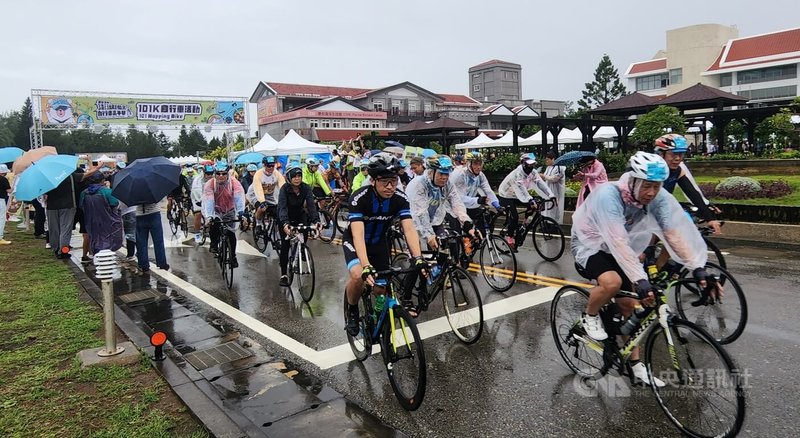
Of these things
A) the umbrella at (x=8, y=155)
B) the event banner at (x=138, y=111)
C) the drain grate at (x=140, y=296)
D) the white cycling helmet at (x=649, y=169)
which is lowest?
the drain grate at (x=140, y=296)

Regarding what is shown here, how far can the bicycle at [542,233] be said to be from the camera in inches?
366

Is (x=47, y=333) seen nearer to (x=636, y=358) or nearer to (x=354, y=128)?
(x=636, y=358)

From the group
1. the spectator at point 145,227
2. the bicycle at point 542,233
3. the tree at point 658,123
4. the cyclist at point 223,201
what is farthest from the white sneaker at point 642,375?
the tree at point 658,123

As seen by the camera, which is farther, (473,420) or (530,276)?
(530,276)

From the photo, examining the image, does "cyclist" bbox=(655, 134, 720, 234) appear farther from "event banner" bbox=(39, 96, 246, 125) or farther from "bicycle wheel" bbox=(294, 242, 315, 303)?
"event banner" bbox=(39, 96, 246, 125)

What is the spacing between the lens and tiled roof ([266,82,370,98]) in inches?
2746

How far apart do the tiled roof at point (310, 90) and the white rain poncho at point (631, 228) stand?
6804 centimetres

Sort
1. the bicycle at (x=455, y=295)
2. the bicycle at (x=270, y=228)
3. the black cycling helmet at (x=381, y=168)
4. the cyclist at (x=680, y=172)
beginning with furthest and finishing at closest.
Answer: the bicycle at (x=270, y=228) < the cyclist at (x=680, y=172) < the bicycle at (x=455, y=295) < the black cycling helmet at (x=381, y=168)

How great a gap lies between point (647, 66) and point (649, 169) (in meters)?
80.4

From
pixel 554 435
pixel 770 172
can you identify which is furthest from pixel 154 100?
pixel 554 435

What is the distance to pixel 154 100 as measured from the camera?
3231cm

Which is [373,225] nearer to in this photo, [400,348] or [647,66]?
[400,348]

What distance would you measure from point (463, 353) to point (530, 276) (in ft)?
10.7

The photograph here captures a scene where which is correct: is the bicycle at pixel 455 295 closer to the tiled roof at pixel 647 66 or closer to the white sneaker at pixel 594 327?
the white sneaker at pixel 594 327
